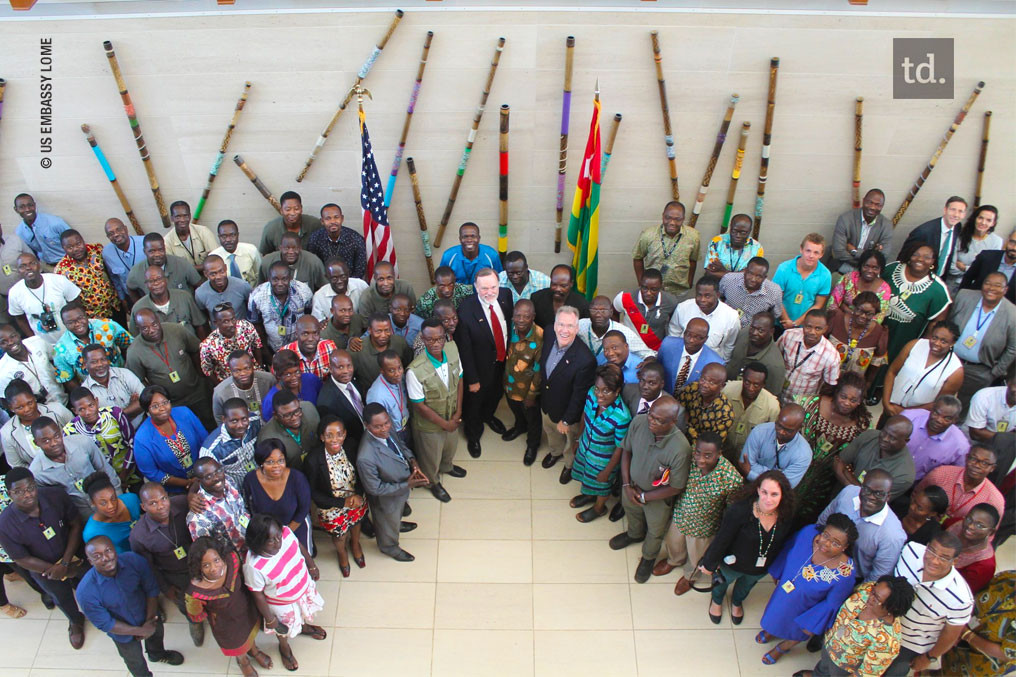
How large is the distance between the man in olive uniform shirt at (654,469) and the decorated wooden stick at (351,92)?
12.2 ft

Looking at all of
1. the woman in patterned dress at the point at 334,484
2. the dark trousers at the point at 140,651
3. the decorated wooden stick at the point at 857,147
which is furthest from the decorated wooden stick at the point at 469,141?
the dark trousers at the point at 140,651

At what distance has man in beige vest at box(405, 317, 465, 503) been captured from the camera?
17.0 feet

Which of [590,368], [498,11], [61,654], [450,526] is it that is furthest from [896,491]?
[61,654]

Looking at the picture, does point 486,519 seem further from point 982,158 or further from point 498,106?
point 982,158

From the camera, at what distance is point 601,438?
204 inches

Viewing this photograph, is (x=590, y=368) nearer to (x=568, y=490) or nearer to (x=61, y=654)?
(x=568, y=490)

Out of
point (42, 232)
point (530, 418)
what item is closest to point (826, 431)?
point (530, 418)

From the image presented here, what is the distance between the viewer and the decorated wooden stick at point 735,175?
668 cm

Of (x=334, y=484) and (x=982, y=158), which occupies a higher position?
(x=982, y=158)

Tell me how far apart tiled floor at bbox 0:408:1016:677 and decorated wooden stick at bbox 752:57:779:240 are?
3242 mm

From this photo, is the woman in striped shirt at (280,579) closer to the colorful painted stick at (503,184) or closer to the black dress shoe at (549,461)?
the black dress shoe at (549,461)

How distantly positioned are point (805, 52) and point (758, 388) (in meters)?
3.26

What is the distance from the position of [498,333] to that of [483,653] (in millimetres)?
2235

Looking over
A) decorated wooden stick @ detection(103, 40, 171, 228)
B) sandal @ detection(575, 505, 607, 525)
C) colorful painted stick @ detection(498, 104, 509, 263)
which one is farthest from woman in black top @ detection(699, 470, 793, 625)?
decorated wooden stick @ detection(103, 40, 171, 228)
